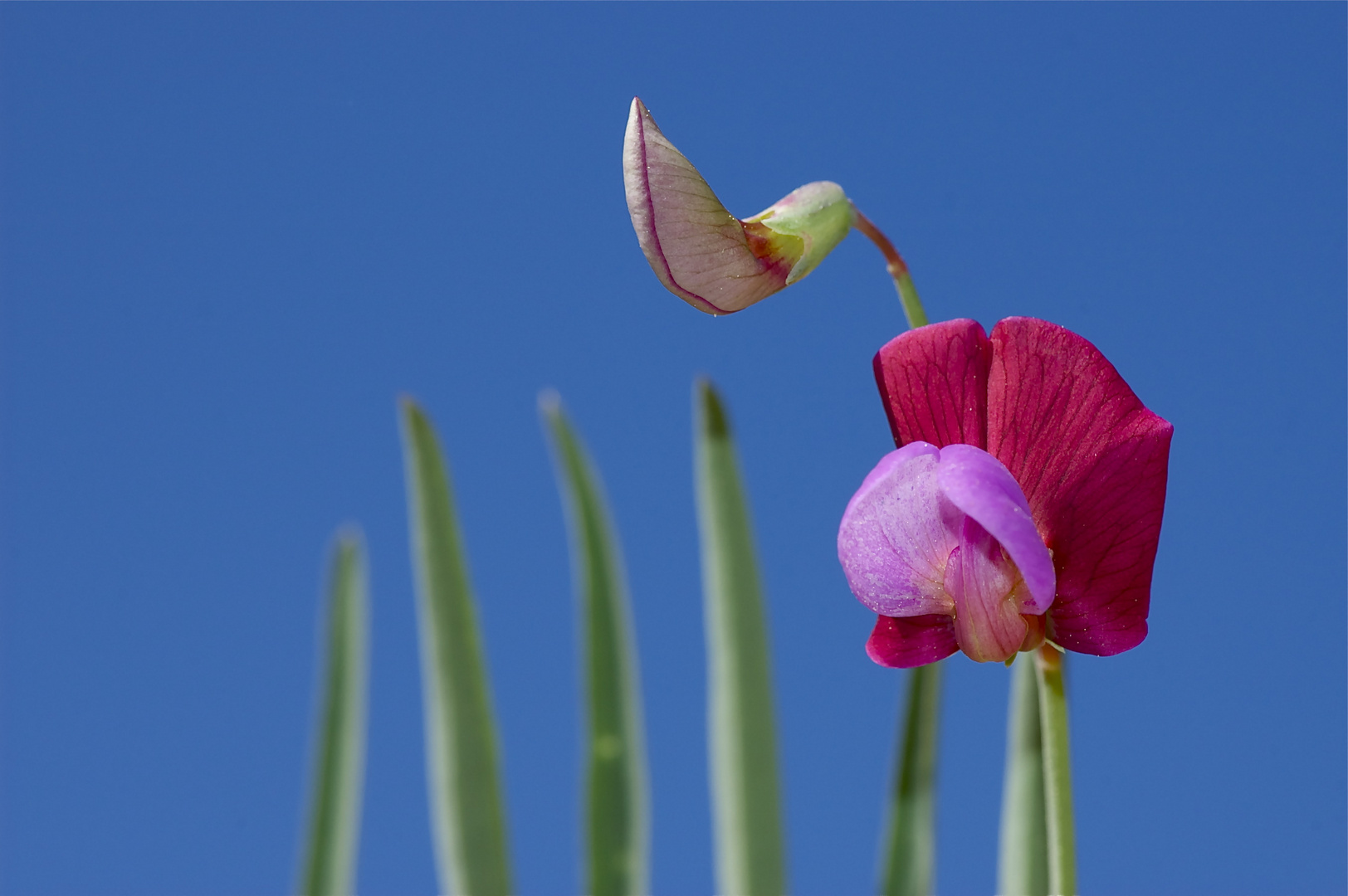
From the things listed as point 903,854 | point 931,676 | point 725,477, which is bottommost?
point 903,854

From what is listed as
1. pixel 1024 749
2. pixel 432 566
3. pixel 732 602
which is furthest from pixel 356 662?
pixel 1024 749

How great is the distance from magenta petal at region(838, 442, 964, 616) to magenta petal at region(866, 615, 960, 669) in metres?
0.02

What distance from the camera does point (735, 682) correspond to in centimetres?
101

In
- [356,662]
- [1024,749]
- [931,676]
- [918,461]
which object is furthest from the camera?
[356,662]

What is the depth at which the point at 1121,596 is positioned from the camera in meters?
0.53

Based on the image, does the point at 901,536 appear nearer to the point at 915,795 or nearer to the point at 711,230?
the point at 711,230

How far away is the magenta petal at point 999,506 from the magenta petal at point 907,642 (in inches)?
2.7

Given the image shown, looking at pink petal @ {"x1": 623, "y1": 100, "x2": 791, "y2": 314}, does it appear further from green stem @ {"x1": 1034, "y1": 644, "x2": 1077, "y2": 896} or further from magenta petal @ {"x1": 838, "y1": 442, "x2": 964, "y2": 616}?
green stem @ {"x1": 1034, "y1": 644, "x2": 1077, "y2": 896}

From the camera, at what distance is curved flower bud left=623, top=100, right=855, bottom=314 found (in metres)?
0.54

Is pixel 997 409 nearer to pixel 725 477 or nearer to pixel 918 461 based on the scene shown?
pixel 918 461

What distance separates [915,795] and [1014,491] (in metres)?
0.54

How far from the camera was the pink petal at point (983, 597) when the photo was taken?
527 millimetres

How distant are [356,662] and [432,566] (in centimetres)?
25

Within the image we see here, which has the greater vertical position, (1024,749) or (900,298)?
(900,298)
